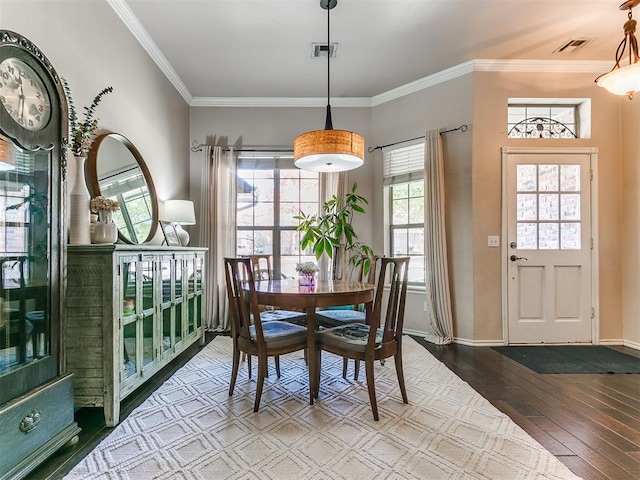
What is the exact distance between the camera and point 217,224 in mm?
4266

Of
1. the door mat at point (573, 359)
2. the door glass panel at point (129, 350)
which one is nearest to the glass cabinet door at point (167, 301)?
the door glass panel at point (129, 350)

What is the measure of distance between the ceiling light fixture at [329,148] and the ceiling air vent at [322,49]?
474 millimetres

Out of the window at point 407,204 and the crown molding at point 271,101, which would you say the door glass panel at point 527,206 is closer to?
the window at point 407,204

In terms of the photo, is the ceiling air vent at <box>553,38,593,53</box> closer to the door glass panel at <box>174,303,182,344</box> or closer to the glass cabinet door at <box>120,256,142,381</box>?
the glass cabinet door at <box>120,256,142,381</box>

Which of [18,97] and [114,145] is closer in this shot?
[18,97]

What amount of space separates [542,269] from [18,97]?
4.41 metres

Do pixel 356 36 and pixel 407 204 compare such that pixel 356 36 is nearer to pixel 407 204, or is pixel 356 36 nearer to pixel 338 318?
pixel 407 204

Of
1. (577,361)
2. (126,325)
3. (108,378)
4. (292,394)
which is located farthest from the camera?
(577,361)

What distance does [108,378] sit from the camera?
1885mm

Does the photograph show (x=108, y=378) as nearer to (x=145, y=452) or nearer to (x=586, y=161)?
(x=145, y=452)

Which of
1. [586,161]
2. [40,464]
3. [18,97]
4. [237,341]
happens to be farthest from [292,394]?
[586,161]

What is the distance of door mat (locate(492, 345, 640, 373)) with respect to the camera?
2889 millimetres

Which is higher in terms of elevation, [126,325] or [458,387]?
[126,325]

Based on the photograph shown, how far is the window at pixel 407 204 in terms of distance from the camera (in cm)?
412
